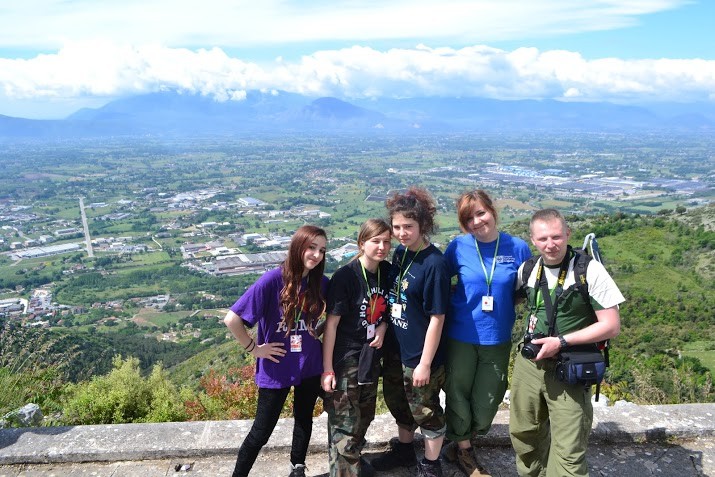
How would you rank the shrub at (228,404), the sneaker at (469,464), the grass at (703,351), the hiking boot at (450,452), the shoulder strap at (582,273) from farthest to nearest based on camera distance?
1. the grass at (703,351)
2. the shrub at (228,404)
3. the hiking boot at (450,452)
4. the sneaker at (469,464)
5. the shoulder strap at (582,273)

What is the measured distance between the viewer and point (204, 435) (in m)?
2.99

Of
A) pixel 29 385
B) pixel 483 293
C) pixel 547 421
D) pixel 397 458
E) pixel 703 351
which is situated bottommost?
pixel 703 351

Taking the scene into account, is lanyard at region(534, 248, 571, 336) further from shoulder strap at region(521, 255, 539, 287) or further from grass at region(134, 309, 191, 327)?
grass at region(134, 309, 191, 327)

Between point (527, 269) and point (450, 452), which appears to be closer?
point (527, 269)

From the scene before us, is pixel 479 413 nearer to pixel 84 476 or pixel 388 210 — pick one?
pixel 388 210

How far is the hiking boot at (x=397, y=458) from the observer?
2803mm

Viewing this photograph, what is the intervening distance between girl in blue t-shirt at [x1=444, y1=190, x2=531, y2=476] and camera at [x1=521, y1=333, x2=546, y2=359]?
0.12m

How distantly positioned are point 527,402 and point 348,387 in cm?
89

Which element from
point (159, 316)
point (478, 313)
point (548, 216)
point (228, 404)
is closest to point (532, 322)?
point (478, 313)

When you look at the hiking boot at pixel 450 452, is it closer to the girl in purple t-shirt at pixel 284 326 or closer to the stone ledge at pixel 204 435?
the stone ledge at pixel 204 435

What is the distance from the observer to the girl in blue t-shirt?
254 cm

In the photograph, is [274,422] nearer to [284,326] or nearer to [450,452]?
[284,326]

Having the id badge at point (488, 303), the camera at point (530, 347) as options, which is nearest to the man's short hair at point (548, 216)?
the id badge at point (488, 303)

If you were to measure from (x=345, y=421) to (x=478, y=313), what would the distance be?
0.87 meters
